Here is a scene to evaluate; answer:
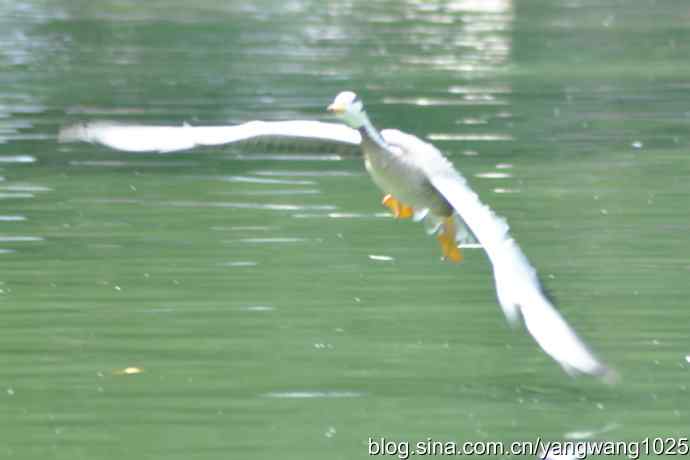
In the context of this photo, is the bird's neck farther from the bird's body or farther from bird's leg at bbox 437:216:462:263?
bird's leg at bbox 437:216:462:263

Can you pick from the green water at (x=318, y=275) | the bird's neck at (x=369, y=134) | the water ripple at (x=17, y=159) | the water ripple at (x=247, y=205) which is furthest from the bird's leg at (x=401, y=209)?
the water ripple at (x=17, y=159)

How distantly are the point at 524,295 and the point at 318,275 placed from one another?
12.5 ft

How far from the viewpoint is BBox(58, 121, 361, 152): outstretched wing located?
319 inches

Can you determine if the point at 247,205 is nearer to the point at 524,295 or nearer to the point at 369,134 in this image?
the point at 369,134

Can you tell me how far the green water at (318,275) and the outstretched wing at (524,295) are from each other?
2.61 feet

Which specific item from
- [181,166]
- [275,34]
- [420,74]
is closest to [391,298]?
[181,166]

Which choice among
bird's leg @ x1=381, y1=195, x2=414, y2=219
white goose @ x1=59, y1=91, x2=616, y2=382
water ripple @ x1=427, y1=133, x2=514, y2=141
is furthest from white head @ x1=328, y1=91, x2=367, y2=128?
water ripple @ x1=427, y1=133, x2=514, y2=141

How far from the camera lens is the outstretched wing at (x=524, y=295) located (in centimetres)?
591

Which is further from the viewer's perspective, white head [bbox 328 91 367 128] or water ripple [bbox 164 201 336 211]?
water ripple [bbox 164 201 336 211]

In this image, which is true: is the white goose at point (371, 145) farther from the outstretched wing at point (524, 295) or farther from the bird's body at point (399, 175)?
the outstretched wing at point (524, 295)

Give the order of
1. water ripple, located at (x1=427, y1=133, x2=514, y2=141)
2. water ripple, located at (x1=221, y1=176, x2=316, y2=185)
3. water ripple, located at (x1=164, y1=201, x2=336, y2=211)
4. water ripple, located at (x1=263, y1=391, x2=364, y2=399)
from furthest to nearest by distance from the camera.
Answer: water ripple, located at (x1=427, y1=133, x2=514, y2=141)
water ripple, located at (x1=221, y1=176, x2=316, y2=185)
water ripple, located at (x1=164, y1=201, x2=336, y2=211)
water ripple, located at (x1=263, y1=391, x2=364, y2=399)

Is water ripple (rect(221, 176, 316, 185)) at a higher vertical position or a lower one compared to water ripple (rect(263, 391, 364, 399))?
lower

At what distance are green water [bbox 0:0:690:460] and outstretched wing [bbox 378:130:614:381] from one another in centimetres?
79

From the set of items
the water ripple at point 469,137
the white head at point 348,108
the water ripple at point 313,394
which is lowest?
the water ripple at point 469,137
